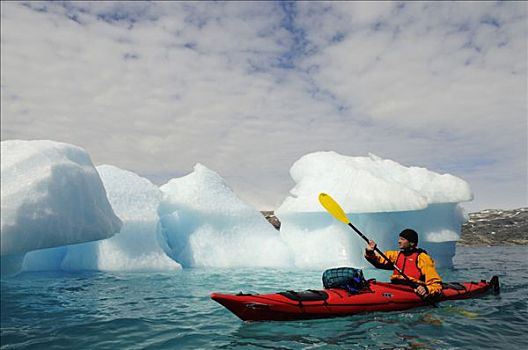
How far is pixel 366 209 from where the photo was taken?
1367cm

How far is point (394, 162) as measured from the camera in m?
17.6

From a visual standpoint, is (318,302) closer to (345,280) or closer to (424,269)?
(345,280)

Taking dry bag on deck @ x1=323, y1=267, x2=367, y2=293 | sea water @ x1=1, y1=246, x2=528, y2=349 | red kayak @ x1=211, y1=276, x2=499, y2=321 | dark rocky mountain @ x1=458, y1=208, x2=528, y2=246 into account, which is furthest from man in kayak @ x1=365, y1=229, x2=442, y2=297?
dark rocky mountain @ x1=458, y1=208, x2=528, y2=246

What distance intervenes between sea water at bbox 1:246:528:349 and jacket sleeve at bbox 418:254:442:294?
0.46 m

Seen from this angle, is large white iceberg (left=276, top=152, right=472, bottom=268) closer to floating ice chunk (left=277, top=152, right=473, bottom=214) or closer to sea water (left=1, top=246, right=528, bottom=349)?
floating ice chunk (left=277, top=152, right=473, bottom=214)

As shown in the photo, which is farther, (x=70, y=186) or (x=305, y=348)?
(x=70, y=186)

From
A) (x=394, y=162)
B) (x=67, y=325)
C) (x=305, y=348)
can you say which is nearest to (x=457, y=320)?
(x=305, y=348)

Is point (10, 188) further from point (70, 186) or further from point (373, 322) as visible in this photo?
point (373, 322)

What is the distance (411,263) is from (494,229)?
4840 cm

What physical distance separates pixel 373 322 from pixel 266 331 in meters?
1.82

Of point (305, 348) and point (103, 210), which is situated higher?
point (103, 210)

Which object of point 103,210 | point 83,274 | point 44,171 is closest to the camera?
point 44,171

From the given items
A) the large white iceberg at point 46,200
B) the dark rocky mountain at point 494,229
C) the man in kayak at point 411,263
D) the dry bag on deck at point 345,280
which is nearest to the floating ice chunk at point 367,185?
the man in kayak at point 411,263

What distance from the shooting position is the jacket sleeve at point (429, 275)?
23.5 feet
